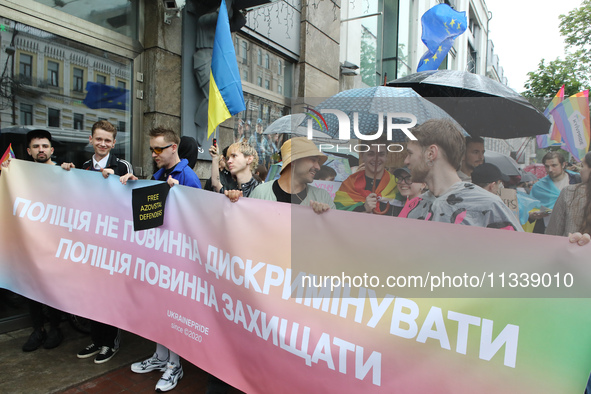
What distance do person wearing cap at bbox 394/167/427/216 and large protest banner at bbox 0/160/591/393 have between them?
1.74 ft

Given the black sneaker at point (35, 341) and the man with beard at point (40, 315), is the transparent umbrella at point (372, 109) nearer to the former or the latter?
the man with beard at point (40, 315)

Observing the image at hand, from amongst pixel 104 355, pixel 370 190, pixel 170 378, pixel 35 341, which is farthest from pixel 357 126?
pixel 35 341

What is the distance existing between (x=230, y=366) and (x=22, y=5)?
13.9 ft

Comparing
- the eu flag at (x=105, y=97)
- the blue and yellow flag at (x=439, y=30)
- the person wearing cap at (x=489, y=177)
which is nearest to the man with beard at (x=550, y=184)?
the person wearing cap at (x=489, y=177)

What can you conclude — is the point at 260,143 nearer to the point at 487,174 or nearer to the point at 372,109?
the point at 372,109

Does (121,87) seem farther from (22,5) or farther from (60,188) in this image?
(60,188)

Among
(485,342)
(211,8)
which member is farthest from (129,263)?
(211,8)

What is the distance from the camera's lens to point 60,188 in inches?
132

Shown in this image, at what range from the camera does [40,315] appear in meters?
3.70

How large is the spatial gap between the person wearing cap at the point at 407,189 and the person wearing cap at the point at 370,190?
0.03 metres

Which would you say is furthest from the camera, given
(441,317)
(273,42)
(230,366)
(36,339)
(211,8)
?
(273,42)

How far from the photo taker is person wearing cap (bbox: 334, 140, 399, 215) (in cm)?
268

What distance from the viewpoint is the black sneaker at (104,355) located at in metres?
3.46

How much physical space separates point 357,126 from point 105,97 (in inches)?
137
